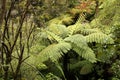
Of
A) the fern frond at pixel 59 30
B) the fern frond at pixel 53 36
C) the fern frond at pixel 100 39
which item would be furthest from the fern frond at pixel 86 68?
the fern frond at pixel 59 30

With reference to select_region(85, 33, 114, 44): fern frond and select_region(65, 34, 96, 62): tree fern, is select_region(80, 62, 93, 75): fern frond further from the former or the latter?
select_region(85, 33, 114, 44): fern frond

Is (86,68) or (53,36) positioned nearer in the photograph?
(86,68)

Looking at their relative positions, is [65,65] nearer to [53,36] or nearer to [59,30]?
[53,36]

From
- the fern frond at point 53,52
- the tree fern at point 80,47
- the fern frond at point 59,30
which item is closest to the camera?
the fern frond at point 53,52

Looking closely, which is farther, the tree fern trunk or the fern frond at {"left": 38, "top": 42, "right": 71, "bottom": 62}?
the tree fern trunk

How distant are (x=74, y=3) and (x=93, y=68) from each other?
6871 mm

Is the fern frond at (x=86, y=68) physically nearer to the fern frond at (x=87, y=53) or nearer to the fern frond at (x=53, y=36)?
the fern frond at (x=87, y=53)

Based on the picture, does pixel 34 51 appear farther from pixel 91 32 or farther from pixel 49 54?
pixel 91 32

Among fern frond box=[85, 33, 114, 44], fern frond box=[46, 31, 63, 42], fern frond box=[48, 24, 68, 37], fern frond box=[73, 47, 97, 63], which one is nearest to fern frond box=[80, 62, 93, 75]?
fern frond box=[73, 47, 97, 63]

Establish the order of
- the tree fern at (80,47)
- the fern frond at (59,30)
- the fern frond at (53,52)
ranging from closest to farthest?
1. the fern frond at (53,52)
2. the tree fern at (80,47)
3. the fern frond at (59,30)

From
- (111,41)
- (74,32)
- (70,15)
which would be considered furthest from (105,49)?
(70,15)

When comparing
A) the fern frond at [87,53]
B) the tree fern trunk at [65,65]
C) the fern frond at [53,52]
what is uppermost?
the fern frond at [53,52]

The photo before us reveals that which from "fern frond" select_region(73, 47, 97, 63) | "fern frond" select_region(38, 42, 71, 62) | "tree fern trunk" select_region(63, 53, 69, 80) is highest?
"fern frond" select_region(38, 42, 71, 62)

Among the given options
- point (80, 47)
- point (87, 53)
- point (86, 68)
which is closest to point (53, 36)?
point (80, 47)
